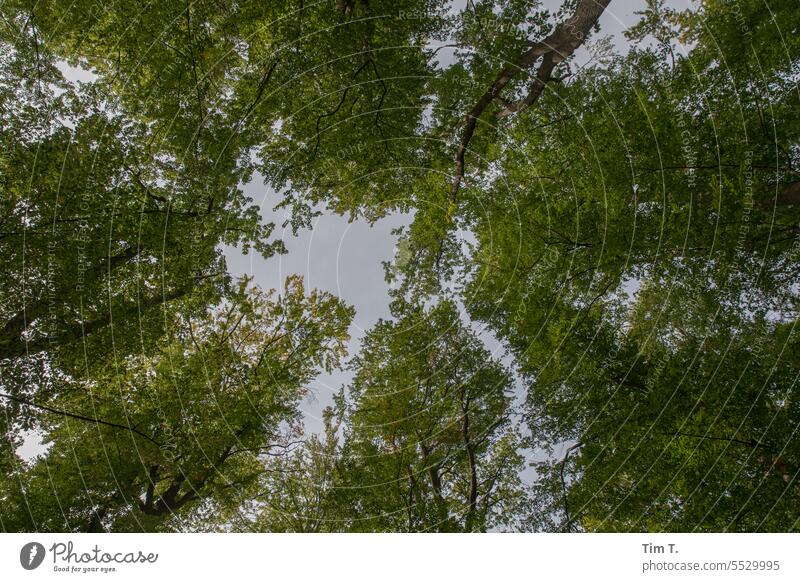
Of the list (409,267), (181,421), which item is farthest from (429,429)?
(181,421)

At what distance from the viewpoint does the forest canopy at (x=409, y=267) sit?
10.6 meters

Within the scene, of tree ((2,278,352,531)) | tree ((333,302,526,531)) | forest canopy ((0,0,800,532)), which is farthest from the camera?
tree ((333,302,526,531))

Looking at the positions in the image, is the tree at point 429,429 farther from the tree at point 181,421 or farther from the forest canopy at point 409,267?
the tree at point 181,421

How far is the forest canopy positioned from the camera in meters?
10.6

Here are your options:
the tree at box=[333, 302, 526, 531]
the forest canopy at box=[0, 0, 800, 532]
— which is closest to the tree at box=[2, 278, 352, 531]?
the forest canopy at box=[0, 0, 800, 532]

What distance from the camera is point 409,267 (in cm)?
1816

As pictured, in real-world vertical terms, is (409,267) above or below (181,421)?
above

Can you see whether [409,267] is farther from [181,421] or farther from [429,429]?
[181,421]

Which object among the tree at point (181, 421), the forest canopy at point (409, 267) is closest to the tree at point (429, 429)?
the forest canopy at point (409, 267)

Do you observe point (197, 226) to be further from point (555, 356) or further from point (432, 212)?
point (555, 356)

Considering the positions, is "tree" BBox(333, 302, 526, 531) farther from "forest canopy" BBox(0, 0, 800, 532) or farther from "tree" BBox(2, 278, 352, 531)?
"tree" BBox(2, 278, 352, 531)

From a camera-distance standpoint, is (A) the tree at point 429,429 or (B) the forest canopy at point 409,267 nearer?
(B) the forest canopy at point 409,267
